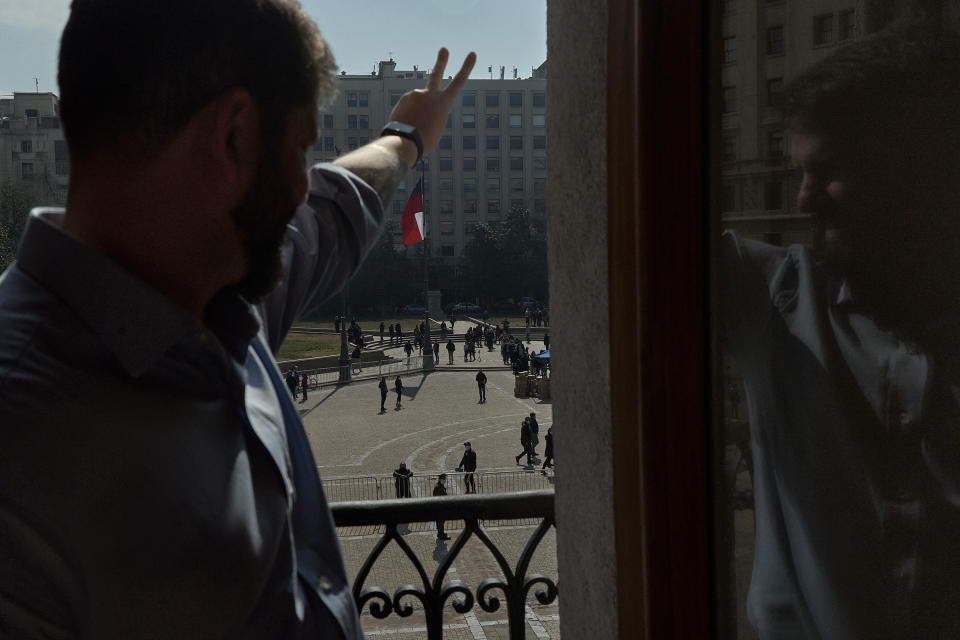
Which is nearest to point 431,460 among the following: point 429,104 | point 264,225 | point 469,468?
point 469,468

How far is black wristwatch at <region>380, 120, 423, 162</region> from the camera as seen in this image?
2107 mm

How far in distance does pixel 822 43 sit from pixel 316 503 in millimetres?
1015

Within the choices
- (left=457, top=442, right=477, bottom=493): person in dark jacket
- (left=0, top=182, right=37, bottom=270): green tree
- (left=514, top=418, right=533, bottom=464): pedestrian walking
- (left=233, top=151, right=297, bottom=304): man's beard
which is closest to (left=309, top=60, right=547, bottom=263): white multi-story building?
(left=0, top=182, right=37, bottom=270): green tree

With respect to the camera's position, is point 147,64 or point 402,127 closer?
point 147,64

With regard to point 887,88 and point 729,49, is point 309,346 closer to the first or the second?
point 729,49

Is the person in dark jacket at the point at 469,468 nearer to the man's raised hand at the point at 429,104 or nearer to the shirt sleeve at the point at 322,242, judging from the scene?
the man's raised hand at the point at 429,104

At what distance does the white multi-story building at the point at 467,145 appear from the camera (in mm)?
69562

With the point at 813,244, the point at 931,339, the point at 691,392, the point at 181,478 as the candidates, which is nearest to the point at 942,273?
the point at 931,339

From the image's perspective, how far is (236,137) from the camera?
1139 millimetres

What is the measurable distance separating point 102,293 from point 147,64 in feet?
1.02

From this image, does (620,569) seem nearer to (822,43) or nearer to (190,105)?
(822,43)

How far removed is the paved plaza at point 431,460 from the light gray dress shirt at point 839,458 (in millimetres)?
6379

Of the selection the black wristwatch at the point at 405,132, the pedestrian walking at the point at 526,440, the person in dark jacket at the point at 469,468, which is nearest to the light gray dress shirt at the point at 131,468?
the black wristwatch at the point at 405,132

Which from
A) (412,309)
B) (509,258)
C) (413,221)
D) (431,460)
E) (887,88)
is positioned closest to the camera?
(887,88)
